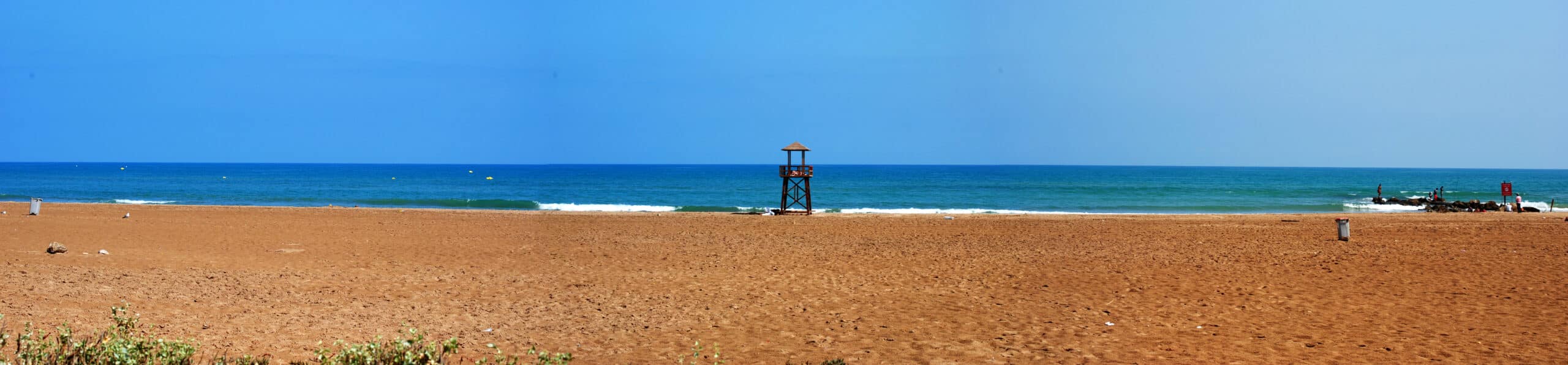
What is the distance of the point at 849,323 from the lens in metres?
8.41

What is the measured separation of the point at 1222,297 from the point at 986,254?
5.02 meters

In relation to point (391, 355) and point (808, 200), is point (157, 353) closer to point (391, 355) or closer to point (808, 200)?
point (391, 355)

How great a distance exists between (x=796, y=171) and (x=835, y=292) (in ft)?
73.8

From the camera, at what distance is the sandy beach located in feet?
24.5

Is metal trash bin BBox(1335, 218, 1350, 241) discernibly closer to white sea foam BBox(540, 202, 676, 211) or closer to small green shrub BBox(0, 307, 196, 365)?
small green shrub BBox(0, 307, 196, 365)

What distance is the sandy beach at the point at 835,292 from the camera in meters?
7.45

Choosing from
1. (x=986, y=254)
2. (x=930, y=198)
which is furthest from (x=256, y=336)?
(x=930, y=198)

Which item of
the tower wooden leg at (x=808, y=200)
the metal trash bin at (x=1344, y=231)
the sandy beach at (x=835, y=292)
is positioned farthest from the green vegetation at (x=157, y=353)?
the tower wooden leg at (x=808, y=200)

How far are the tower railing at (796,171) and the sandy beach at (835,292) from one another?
12790 millimetres

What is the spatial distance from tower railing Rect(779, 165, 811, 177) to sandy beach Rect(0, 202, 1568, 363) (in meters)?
12.8

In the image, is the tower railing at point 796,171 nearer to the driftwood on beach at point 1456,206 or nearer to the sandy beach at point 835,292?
the sandy beach at point 835,292

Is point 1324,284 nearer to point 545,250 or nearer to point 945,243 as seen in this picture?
point 945,243

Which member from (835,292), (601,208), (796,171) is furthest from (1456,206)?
(835,292)

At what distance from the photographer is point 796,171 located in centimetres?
3278
